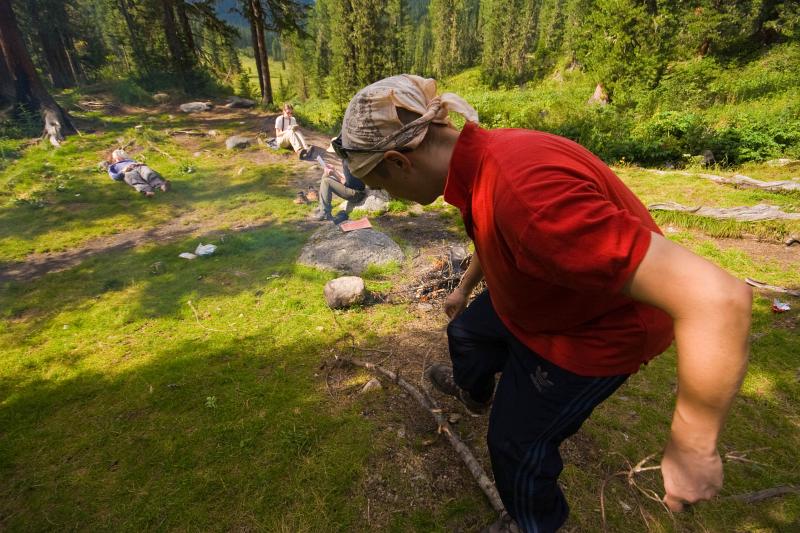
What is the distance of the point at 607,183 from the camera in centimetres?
131

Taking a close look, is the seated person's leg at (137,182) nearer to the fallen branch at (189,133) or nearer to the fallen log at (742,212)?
the fallen branch at (189,133)

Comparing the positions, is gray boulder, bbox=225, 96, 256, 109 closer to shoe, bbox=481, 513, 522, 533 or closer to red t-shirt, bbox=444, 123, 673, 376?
red t-shirt, bbox=444, 123, 673, 376

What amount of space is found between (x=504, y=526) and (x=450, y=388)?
965 millimetres

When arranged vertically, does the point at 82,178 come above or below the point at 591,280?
below

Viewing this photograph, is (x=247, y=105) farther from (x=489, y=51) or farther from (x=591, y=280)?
(x=489, y=51)

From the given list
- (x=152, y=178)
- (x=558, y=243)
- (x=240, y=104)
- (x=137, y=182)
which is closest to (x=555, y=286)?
(x=558, y=243)

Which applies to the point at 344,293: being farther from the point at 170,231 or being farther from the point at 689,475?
the point at 170,231

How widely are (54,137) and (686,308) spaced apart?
15448 millimetres

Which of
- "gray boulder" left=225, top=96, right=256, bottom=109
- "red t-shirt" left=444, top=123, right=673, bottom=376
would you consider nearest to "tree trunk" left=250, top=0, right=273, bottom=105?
"gray boulder" left=225, top=96, right=256, bottom=109

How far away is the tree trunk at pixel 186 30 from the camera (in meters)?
17.2

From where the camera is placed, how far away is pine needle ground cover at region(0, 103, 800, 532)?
2143 mm

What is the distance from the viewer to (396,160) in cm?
158

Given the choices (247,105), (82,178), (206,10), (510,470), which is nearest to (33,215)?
(82,178)

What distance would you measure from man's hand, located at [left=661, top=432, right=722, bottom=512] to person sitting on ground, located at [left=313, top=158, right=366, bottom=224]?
6.43 meters
